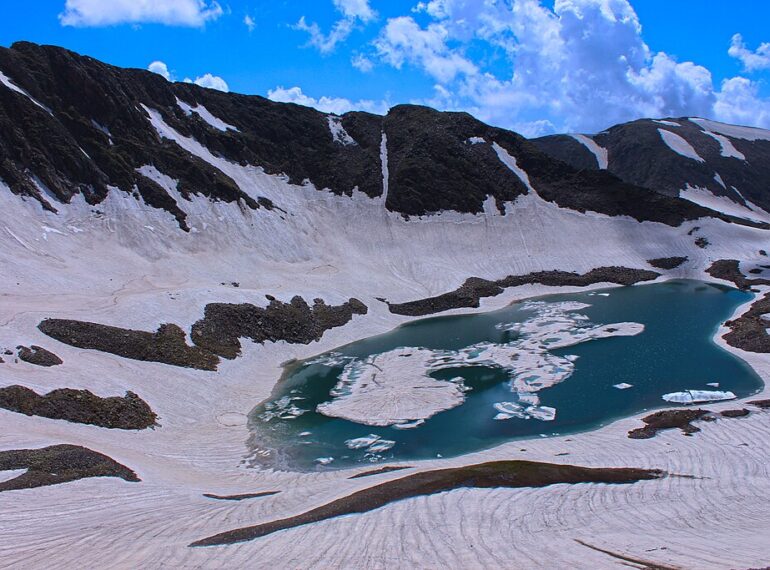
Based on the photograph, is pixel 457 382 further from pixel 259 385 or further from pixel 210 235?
pixel 210 235

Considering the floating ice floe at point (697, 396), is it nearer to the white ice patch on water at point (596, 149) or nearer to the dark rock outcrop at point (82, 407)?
the dark rock outcrop at point (82, 407)

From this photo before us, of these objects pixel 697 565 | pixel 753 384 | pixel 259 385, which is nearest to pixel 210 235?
pixel 259 385

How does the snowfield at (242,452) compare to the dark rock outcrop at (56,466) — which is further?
the dark rock outcrop at (56,466)

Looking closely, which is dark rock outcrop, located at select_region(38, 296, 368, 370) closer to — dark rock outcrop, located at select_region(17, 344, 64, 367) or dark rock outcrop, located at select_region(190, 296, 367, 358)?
dark rock outcrop, located at select_region(190, 296, 367, 358)

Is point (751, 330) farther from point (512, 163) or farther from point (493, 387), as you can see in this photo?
point (512, 163)

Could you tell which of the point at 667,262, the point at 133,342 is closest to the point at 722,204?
the point at 667,262

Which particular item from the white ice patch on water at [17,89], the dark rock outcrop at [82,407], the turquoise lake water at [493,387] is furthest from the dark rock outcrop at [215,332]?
the white ice patch on water at [17,89]
